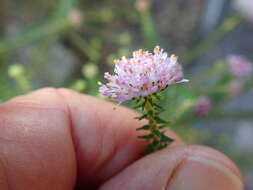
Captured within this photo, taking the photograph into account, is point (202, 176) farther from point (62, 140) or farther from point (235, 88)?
point (235, 88)

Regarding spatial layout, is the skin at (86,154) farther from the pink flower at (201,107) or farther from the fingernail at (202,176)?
the pink flower at (201,107)

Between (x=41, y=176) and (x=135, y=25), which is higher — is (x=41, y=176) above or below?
below

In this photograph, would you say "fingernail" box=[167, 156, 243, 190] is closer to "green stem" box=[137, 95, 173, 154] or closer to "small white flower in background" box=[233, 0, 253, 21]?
"green stem" box=[137, 95, 173, 154]

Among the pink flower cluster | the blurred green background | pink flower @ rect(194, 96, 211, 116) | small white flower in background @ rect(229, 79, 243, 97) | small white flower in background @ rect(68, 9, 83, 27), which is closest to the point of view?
the pink flower cluster

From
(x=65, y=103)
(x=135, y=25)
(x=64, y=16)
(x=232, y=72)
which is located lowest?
(x=65, y=103)

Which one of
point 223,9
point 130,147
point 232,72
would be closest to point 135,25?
point 223,9

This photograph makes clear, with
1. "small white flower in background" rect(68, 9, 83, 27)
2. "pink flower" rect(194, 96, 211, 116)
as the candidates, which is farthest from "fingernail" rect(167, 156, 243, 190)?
"small white flower in background" rect(68, 9, 83, 27)

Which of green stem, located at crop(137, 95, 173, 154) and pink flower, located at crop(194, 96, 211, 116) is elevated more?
pink flower, located at crop(194, 96, 211, 116)

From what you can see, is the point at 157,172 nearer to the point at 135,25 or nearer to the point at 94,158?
the point at 94,158
